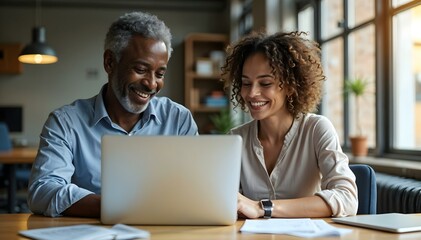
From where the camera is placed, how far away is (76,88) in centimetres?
743

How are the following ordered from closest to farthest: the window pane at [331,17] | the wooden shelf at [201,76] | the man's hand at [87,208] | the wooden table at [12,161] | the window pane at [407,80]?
the man's hand at [87,208]
the window pane at [407,80]
the window pane at [331,17]
the wooden table at [12,161]
the wooden shelf at [201,76]

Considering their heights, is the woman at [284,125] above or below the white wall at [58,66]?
below

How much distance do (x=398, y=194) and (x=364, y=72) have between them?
1699 millimetres

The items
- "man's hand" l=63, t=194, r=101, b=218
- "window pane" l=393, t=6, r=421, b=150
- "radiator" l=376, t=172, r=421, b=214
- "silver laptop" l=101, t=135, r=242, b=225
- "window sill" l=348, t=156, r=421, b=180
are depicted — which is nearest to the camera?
"silver laptop" l=101, t=135, r=242, b=225

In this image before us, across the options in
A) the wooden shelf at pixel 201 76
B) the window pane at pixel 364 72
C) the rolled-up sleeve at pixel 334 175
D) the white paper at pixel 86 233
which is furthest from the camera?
the wooden shelf at pixel 201 76

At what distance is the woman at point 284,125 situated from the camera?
195 centimetres

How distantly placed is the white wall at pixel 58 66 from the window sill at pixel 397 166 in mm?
4430

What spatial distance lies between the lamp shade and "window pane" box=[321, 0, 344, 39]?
2.62 m

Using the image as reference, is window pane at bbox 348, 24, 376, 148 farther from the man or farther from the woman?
the man

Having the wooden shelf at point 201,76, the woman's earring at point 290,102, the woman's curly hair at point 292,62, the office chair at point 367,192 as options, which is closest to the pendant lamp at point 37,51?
the wooden shelf at point 201,76

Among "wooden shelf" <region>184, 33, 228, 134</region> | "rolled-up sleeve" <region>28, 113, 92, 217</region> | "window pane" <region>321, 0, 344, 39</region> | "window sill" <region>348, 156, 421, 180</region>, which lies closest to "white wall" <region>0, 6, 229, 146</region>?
"wooden shelf" <region>184, 33, 228, 134</region>

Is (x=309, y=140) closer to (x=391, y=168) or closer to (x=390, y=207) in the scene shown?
(x=390, y=207)

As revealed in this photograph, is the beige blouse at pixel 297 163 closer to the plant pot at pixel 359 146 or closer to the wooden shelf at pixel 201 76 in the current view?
the plant pot at pixel 359 146

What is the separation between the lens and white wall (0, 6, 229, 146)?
7.30m
